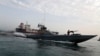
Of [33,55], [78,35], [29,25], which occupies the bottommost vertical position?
[33,55]

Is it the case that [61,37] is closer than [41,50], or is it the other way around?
[41,50]

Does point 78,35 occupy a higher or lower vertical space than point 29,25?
lower

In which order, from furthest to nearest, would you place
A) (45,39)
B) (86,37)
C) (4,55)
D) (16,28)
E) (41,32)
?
(16,28) < (41,32) < (45,39) < (86,37) < (4,55)

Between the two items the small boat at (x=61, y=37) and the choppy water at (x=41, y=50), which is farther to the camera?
the small boat at (x=61, y=37)

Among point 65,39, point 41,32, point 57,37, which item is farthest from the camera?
point 41,32

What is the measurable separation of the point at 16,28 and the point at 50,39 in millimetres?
64457

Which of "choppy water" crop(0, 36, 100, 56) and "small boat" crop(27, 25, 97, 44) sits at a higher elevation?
"small boat" crop(27, 25, 97, 44)

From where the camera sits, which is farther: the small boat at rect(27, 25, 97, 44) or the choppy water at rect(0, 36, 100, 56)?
the small boat at rect(27, 25, 97, 44)

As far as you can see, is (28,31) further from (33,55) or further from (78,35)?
(33,55)

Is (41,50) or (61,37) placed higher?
(61,37)

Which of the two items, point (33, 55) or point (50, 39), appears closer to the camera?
point (33, 55)

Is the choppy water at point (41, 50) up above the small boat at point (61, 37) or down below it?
below

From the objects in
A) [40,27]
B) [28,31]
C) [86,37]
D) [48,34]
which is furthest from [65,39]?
[28,31]

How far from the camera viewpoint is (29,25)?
163000 millimetres
